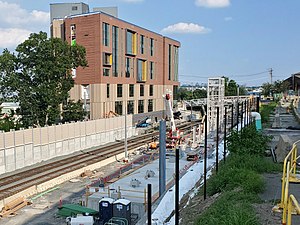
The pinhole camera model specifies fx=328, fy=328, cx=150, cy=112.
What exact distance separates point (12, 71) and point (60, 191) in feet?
57.7

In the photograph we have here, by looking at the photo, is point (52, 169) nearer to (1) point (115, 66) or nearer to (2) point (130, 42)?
(1) point (115, 66)

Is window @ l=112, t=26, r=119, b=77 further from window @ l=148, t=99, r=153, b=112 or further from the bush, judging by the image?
the bush

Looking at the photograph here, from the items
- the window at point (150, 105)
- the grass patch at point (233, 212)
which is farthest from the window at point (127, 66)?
the grass patch at point (233, 212)

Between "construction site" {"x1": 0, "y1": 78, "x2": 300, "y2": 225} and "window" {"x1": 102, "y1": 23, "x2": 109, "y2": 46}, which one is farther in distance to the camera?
"window" {"x1": 102, "y1": 23, "x2": 109, "y2": 46}

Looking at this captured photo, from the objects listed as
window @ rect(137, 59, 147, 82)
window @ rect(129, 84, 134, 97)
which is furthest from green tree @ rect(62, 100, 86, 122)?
window @ rect(137, 59, 147, 82)

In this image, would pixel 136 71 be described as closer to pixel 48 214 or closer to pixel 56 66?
pixel 56 66

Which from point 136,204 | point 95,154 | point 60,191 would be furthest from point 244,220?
point 95,154

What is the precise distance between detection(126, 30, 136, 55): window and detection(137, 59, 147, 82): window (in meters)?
3.25

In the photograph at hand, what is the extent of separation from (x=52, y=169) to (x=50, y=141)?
4.53 metres

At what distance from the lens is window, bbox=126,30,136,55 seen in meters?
55.1

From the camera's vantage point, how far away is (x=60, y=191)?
76.0 ft

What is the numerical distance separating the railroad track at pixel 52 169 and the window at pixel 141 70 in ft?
76.3

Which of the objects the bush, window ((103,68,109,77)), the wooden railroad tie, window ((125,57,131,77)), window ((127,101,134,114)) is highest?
window ((125,57,131,77))

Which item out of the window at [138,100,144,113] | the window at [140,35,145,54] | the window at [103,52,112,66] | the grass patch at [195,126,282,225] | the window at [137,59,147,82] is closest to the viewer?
the grass patch at [195,126,282,225]
